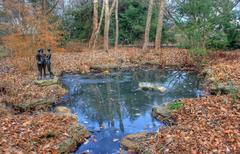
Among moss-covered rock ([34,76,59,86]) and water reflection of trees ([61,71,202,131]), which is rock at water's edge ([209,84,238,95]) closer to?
water reflection of trees ([61,71,202,131])

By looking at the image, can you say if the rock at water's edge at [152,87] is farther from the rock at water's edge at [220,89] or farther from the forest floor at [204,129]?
the forest floor at [204,129]

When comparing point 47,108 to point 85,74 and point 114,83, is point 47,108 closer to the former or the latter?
point 114,83

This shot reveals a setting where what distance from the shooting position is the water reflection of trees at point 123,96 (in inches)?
437

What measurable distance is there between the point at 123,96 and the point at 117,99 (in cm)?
52

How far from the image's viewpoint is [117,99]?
13039 millimetres

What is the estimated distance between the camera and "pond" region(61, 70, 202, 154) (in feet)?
30.4

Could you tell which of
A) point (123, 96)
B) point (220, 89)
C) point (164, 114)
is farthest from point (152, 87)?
point (164, 114)

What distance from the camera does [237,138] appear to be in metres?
7.24

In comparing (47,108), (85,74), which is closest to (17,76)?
(85,74)

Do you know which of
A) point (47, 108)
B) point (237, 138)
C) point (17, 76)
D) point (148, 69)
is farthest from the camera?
point (148, 69)

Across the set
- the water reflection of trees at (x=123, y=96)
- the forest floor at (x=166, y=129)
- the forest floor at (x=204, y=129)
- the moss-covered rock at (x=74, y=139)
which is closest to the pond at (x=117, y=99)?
the water reflection of trees at (x=123, y=96)

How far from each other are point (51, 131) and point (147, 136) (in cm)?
250

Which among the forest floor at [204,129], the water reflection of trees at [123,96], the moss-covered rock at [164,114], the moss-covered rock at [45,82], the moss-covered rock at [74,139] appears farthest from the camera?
the moss-covered rock at [45,82]

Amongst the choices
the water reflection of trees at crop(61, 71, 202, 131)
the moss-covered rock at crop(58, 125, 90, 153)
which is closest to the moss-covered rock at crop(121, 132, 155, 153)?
the moss-covered rock at crop(58, 125, 90, 153)
